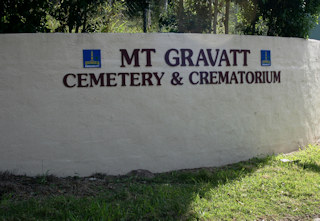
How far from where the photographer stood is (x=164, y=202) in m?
4.20

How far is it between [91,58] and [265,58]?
10.2 feet

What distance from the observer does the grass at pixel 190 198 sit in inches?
153

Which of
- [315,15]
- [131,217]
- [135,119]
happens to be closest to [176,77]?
[135,119]

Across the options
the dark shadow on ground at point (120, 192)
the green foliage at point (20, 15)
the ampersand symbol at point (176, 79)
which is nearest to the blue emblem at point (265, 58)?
the ampersand symbol at point (176, 79)

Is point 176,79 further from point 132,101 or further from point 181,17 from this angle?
point 181,17

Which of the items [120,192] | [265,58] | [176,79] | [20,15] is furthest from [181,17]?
[120,192]

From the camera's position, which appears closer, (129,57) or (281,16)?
(129,57)

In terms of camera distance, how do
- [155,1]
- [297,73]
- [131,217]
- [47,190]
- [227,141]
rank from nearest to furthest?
[131,217] < [47,190] < [227,141] < [297,73] < [155,1]

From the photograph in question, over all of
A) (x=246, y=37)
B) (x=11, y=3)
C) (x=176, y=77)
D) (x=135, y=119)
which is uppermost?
Answer: (x=11, y=3)

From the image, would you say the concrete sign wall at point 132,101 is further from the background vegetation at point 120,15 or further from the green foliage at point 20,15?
the background vegetation at point 120,15

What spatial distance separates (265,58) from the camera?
265 inches

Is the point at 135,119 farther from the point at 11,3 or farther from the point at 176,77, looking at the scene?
the point at 11,3

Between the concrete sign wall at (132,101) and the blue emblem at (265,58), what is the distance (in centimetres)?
2

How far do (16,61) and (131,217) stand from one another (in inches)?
113
